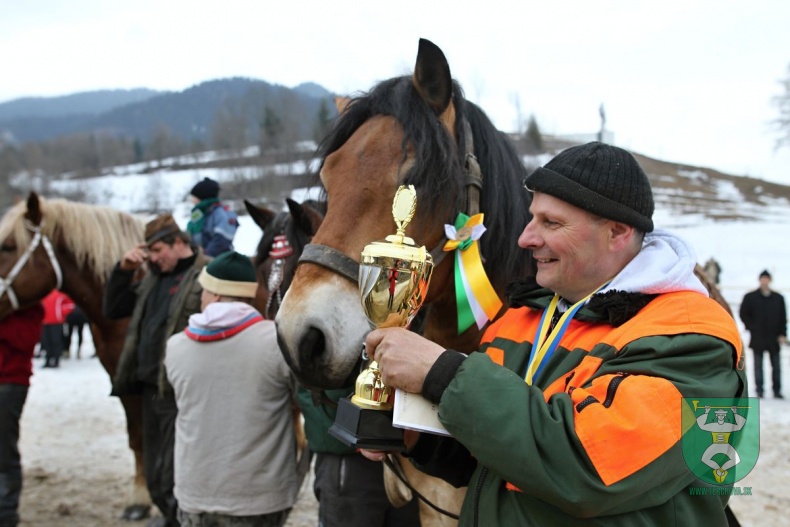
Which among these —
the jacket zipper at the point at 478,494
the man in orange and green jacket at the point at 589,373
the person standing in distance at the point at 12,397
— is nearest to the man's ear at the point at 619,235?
the man in orange and green jacket at the point at 589,373

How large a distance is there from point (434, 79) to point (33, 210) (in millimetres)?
4063

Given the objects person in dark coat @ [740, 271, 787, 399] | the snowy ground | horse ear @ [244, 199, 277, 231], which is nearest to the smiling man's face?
horse ear @ [244, 199, 277, 231]

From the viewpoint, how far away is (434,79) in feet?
7.20

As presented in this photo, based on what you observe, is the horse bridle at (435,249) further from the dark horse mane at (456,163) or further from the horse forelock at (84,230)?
the horse forelock at (84,230)

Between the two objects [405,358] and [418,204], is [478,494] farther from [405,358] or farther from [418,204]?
[418,204]

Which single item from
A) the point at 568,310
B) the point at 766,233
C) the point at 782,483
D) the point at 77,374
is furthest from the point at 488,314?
the point at 766,233

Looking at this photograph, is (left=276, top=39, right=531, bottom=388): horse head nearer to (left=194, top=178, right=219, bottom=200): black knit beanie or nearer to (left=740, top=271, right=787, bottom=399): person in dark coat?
(left=194, top=178, right=219, bottom=200): black knit beanie

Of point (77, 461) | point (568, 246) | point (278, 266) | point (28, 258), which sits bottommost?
point (77, 461)

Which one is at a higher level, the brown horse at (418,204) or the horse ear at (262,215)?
the brown horse at (418,204)

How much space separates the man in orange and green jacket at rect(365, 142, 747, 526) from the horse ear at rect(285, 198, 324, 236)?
1.86 metres

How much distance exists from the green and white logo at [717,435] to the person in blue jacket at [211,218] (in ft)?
16.4

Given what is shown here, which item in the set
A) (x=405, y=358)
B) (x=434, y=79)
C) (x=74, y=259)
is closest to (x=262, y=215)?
(x=74, y=259)

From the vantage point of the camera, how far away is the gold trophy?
1.52 meters

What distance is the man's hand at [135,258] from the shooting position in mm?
4594
